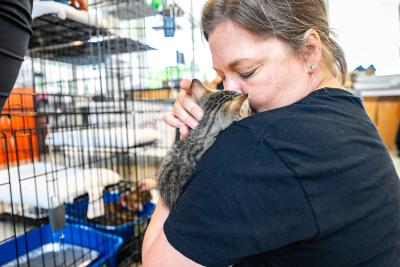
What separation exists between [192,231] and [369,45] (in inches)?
60.9

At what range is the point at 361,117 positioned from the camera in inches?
22.2

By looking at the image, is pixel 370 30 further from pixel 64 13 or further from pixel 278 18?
pixel 64 13

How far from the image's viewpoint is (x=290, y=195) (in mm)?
417

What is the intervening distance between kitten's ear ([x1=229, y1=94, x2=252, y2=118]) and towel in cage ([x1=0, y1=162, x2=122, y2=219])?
994 mm

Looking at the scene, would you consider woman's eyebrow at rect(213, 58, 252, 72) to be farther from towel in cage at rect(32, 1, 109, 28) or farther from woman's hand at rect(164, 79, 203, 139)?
towel in cage at rect(32, 1, 109, 28)

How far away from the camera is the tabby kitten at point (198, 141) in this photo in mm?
682

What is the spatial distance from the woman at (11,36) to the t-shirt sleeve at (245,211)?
1.28 feet

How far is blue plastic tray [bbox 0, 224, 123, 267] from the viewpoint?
4.42 feet

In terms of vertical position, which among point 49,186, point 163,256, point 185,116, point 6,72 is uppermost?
point 6,72

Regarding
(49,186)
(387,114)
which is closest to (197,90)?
(49,186)

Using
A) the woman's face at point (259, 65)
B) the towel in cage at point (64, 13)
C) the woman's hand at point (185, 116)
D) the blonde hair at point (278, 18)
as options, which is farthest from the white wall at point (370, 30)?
the towel in cage at point (64, 13)

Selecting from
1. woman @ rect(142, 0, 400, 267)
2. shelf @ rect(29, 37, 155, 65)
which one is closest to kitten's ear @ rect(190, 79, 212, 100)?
woman @ rect(142, 0, 400, 267)

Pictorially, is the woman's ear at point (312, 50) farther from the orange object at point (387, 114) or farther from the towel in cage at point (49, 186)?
the orange object at point (387, 114)

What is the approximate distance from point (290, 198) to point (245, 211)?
0.07m
